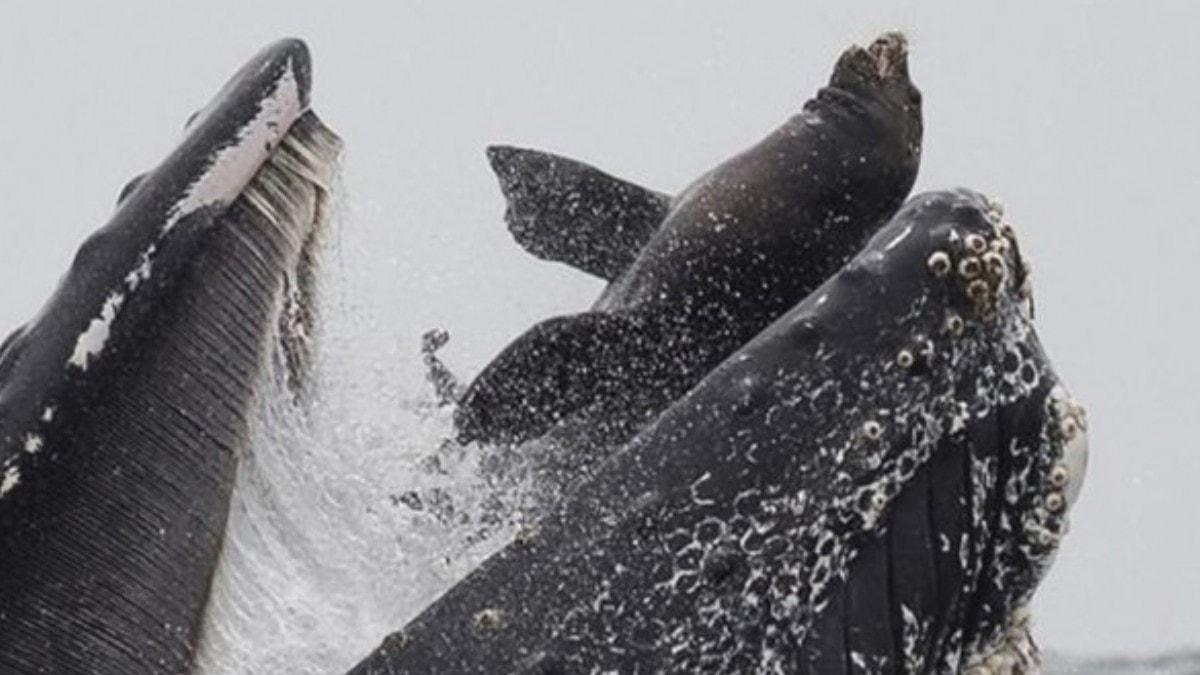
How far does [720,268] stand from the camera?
557 centimetres

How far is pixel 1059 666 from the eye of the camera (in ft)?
40.9

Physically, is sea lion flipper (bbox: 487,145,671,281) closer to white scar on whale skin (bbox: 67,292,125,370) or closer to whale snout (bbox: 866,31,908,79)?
whale snout (bbox: 866,31,908,79)

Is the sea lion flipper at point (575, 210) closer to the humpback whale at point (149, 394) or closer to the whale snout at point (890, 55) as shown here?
the whale snout at point (890, 55)

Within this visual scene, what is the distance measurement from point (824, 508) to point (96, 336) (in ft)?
3.78

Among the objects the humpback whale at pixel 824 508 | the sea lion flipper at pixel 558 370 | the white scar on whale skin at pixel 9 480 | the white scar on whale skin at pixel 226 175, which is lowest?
the humpback whale at pixel 824 508

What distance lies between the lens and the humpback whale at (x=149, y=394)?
15.3 feet

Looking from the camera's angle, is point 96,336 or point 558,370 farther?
point 558,370

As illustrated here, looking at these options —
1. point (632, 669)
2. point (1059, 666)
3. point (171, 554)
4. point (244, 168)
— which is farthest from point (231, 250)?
point (1059, 666)

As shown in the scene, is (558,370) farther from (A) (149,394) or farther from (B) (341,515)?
(A) (149,394)

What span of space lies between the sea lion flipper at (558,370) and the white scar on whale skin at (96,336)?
86 cm

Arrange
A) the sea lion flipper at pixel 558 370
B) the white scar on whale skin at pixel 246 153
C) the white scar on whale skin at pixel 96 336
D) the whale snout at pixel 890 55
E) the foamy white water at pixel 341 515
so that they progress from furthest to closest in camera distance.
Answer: the whale snout at pixel 890 55, the sea lion flipper at pixel 558 370, the foamy white water at pixel 341 515, the white scar on whale skin at pixel 246 153, the white scar on whale skin at pixel 96 336

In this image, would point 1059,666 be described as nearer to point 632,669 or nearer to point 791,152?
point 791,152

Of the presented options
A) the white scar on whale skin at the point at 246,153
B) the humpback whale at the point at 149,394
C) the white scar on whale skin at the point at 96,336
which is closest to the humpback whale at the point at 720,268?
the humpback whale at the point at 149,394

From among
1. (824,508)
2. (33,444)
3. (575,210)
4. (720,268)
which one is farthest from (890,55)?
(33,444)
